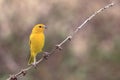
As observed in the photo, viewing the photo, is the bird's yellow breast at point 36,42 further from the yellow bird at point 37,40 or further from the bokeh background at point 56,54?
the bokeh background at point 56,54

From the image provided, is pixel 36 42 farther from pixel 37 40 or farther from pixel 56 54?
pixel 56 54

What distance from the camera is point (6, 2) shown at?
10422mm

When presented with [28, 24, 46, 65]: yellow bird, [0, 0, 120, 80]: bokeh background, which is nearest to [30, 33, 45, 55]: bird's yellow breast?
[28, 24, 46, 65]: yellow bird

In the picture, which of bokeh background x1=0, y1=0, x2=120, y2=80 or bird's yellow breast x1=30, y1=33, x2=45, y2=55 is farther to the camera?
bokeh background x1=0, y1=0, x2=120, y2=80

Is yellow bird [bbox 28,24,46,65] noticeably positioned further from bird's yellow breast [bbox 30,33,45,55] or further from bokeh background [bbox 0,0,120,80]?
bokeh background [bbox 0,0,120,80]

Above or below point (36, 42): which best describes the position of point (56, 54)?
above

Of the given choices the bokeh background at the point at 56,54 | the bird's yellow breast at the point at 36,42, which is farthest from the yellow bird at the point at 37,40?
the bokeh background at the point at 56,54

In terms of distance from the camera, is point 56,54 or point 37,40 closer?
point 37,40

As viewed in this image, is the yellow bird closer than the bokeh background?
Yes

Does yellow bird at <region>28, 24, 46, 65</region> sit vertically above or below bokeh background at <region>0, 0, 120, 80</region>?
below

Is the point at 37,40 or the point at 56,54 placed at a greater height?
the point at 56,54

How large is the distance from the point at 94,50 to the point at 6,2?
2.26 meters

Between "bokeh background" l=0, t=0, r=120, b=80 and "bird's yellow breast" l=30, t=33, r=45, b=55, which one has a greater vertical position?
"bokeh background" l=0, t=0, r=120, b=80

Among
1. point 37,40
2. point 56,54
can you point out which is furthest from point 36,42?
point 56,54
